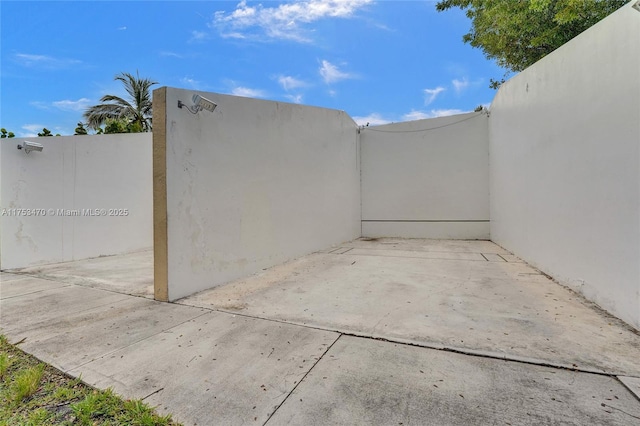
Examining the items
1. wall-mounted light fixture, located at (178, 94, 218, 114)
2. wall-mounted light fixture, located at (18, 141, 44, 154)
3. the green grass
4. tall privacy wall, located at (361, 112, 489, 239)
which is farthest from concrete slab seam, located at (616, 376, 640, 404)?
wall-mounted light fixture, located at (18, 141, 44, 154)

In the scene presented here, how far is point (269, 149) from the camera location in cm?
502

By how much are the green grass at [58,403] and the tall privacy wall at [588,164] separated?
3.83m

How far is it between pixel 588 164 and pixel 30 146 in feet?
32.9

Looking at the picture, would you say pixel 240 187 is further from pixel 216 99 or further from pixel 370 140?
pixel 370 140

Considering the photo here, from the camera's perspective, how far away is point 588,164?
304 centimetres

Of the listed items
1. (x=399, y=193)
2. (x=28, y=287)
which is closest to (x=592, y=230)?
(x=399, y=193)

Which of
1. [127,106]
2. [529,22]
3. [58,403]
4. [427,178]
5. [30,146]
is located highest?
[127,106]

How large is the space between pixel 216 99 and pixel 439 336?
4085 mm

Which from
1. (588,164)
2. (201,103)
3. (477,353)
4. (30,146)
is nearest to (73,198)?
(30,146)

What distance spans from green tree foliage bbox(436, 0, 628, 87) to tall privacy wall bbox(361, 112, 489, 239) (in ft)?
5.86

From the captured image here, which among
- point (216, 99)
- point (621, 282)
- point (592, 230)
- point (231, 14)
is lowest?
point (621, 282)

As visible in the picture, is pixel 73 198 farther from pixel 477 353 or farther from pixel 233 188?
pixel 477 353

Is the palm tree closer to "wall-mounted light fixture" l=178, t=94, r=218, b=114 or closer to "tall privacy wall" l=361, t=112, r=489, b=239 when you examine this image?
"tall privacy wall" l=361, t=112, r=489, b=239

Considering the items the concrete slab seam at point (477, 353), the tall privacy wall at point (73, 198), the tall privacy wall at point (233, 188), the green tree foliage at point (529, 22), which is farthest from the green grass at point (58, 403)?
the green tree foliage at point (529, 22)
